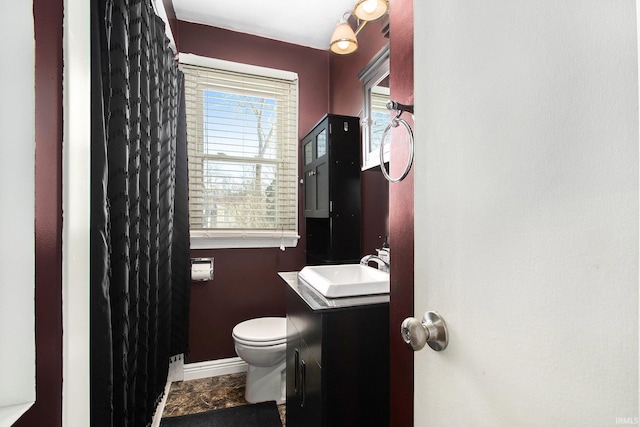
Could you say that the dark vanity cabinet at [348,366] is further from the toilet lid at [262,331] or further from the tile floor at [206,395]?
the tile floor at [206,395]

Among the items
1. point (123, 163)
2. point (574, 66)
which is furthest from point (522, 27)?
point (123, 163)

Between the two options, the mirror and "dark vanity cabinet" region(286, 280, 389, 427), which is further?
the mirror

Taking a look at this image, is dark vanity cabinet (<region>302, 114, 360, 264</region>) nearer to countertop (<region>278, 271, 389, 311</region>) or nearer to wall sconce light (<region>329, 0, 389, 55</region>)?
wall sconce light (<region>329, 0, 389, 55</region>)

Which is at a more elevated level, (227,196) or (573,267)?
(227,196)

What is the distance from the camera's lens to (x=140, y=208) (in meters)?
1.31

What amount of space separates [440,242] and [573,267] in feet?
0.78

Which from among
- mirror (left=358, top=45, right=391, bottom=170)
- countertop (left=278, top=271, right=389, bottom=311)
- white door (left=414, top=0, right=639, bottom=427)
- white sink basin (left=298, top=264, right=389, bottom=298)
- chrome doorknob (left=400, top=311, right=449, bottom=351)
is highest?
mirror (left=358, top=45, right=391, bottom=170)

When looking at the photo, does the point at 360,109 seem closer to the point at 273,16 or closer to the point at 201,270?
the point at 273,16

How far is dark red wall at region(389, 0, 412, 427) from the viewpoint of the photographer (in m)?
0.81

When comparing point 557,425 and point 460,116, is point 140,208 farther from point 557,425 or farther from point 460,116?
point 557,425

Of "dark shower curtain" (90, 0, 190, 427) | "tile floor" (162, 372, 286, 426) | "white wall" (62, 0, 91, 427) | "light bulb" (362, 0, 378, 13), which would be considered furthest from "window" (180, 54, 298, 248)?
"white wall" (62, 0, 91, 427)

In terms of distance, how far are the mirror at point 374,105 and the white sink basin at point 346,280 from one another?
635mm
